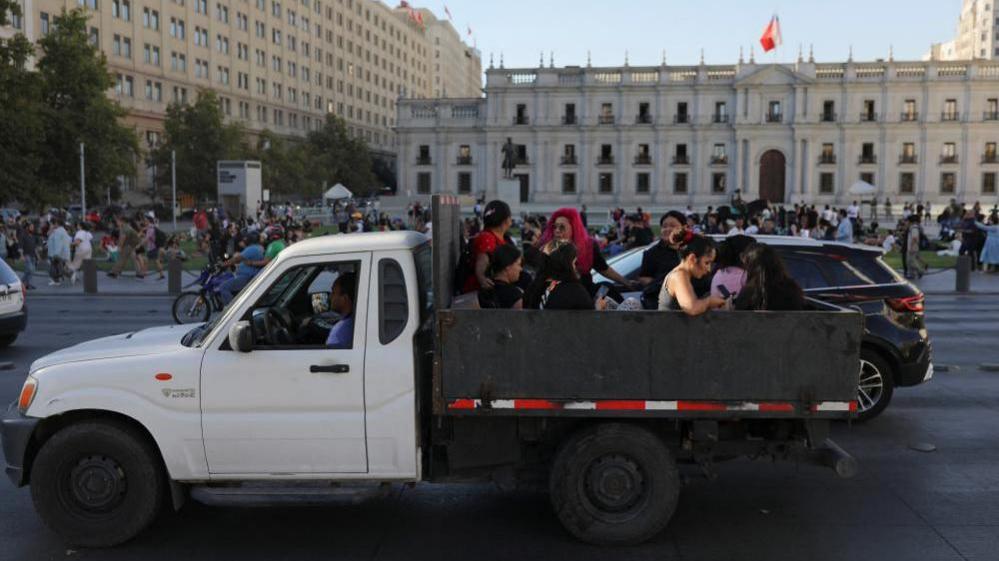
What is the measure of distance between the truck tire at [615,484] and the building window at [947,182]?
92818mm

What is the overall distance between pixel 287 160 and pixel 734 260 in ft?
226

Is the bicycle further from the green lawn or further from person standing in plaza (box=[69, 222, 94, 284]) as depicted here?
the green lawn

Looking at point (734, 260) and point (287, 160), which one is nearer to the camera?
point (734, 260)

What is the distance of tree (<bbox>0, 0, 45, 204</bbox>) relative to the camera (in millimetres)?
38625

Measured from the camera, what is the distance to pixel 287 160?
72.9m

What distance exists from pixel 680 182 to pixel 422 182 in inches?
1097

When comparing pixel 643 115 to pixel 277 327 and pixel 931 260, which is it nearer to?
pixel 931 260

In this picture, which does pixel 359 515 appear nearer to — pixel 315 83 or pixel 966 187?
pixel 966 187

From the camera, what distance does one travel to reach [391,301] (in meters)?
5.50

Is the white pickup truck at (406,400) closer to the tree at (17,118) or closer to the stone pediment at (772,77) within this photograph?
the tree at (17,118)

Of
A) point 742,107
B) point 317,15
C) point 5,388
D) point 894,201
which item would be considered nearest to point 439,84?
point 317,15

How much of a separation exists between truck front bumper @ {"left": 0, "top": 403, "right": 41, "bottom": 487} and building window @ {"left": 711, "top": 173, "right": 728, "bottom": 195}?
291 feet

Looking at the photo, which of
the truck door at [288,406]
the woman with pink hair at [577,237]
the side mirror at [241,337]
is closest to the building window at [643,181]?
the woman with pink hair at [577,237]

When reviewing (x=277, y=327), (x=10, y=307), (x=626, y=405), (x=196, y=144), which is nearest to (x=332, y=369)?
(x=277, y=327)
